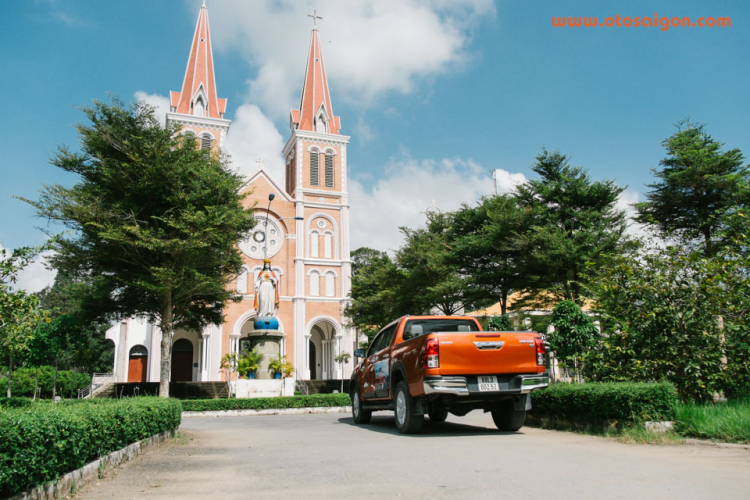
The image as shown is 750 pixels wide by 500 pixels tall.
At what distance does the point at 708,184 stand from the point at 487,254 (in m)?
9.34

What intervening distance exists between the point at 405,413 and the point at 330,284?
3476 cm

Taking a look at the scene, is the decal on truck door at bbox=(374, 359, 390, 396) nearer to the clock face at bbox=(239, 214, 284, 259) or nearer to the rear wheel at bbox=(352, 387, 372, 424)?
the rear wheel at bbox=(352, 387, 372, 424)

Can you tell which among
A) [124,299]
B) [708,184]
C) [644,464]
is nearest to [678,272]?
[644,464]

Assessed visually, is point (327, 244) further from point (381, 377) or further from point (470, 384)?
point (470, 384)

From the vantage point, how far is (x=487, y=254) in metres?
26.0

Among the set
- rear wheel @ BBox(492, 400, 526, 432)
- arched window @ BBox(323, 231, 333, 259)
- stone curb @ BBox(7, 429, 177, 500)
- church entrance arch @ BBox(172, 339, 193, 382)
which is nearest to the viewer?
stone curb @ BBox(7, 429, 177, 500)

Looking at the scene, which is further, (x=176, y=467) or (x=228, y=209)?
(x=228, y=209)

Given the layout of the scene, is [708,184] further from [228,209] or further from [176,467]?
[176,467]

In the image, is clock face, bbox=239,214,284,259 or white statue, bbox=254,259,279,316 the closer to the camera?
white statue, bbox=254,259,279,316

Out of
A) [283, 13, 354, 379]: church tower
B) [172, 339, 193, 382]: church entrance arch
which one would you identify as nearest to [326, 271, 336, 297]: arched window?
[283, 13, 354, 379]: church tower

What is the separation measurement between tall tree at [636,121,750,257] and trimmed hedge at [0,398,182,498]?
20381 mm

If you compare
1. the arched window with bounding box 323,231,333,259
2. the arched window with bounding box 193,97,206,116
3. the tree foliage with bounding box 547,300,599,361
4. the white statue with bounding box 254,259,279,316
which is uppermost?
the arched window with bounding box 193,97,206,116

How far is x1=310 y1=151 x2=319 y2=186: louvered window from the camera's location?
45.2 metres

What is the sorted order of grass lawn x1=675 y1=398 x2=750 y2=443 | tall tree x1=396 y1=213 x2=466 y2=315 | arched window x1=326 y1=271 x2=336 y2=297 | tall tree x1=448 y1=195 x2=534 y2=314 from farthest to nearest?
arched window x1=326 y1=271 x2=336 y2=297
tall tree x1=396 y1=213 x2=466 y2=315
tall tree x1=448 y1=195 x2=534 y2=314
grass lawn x1=675 y1=398 x2=750 y2=443
